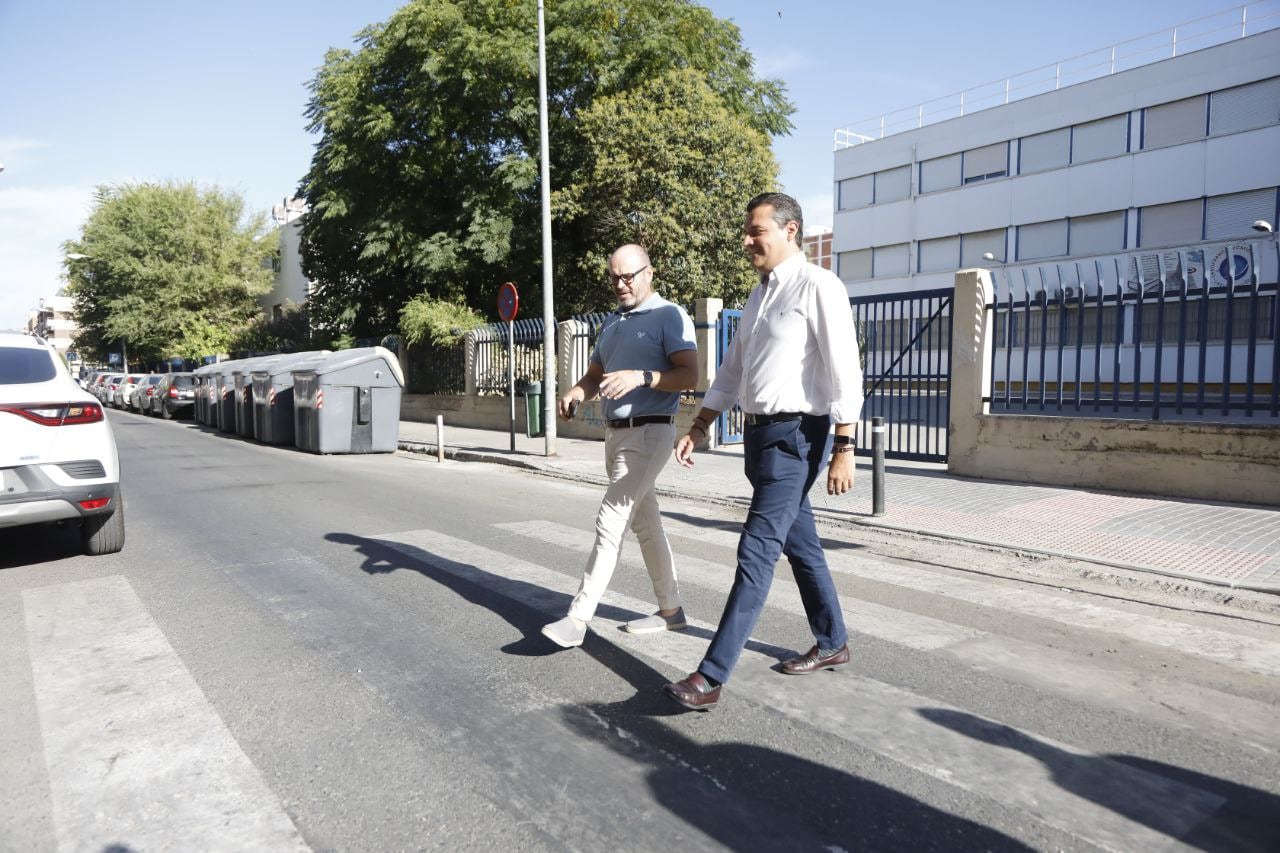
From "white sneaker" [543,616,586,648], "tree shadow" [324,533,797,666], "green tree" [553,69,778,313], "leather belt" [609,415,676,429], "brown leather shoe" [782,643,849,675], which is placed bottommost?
"tree shadow" [324,533,797,666]

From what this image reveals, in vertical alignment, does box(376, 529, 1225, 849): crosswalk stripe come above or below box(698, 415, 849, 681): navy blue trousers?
below

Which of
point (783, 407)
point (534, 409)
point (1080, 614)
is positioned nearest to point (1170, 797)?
point (783, 407)

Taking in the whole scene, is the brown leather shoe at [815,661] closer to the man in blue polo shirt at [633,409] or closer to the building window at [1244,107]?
the man in blue polo shirt at [633,409]

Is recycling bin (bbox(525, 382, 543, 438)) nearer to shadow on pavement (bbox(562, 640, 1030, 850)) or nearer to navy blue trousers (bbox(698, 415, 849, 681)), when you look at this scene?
navy blue trousers (bbox(698, 415, 849, 681))

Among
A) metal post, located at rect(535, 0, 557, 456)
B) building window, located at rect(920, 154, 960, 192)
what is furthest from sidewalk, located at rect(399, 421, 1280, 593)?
building window, located at rect(920, 154, 960, 192)

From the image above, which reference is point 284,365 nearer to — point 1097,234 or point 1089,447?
point 1089,447

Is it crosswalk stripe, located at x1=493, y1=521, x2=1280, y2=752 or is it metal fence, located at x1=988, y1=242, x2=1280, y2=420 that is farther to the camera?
metal fence, located at x1=988, y1=242, x2=1280, y2=420

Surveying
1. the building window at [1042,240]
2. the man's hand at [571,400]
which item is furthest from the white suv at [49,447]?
the building window at [1042,240]

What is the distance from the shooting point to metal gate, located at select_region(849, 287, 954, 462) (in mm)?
11086

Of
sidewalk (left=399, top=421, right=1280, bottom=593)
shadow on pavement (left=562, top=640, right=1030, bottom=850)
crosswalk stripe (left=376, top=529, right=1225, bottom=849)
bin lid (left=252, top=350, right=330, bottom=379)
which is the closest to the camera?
shadow on pavement (left=562, top=640, right=1030, bottom=850)

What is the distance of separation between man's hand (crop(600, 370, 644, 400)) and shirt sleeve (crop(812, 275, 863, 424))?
2.60ft

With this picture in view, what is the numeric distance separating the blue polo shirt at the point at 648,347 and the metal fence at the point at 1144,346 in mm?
6308

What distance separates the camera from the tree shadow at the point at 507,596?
13.7 feet

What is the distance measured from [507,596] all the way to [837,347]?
105 inches
